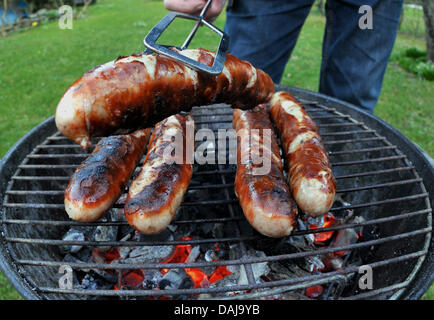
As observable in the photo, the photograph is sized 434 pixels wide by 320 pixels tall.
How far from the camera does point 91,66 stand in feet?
24.5

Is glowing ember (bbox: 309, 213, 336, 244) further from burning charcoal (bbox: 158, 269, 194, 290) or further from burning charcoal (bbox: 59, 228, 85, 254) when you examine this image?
burning charcoal (bbox: 59, 228, 85, 254)

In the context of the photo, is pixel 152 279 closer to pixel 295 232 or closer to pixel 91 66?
pixel 295 232

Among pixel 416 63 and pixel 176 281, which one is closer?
pixel 176 281

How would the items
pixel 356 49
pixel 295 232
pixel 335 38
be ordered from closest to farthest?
1. pixel 295 232
2. pixel 356 49
3. pixel 335 38

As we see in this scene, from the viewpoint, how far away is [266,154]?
2041 mm

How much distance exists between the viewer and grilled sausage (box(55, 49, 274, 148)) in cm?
130

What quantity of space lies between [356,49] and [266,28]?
0.97m

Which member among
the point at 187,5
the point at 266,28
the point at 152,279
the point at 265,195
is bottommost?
the point at 152,279

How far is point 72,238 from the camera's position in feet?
7.82

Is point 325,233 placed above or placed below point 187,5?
below

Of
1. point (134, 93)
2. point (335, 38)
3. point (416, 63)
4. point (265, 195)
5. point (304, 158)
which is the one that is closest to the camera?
point (134, 93)

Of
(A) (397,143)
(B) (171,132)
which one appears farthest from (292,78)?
(B) (171,132)

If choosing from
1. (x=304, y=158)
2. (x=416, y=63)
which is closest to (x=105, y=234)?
(x=304, y=158)

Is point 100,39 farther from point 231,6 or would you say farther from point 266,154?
point 266,154
